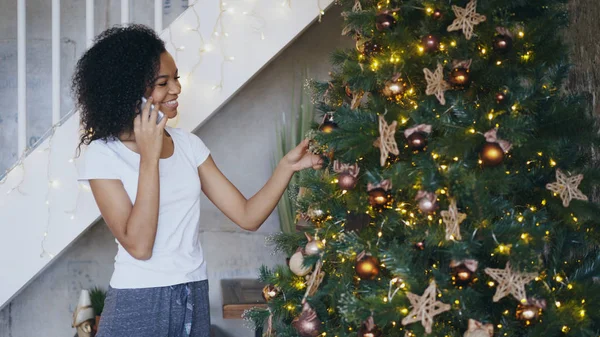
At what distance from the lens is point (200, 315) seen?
1565 millimetres

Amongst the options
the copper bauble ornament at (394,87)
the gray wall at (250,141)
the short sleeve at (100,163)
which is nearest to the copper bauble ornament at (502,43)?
the copper bauble ornament at (394,87)

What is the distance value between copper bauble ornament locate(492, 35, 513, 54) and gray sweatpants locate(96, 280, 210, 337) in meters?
0.85

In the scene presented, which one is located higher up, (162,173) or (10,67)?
(162,173)

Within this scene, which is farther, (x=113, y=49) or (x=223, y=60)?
(x=223, y=60)

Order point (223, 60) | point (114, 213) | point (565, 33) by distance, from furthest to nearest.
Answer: point (223, 60) < point (565, 33) < point (114, 213)

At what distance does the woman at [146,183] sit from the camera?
1.48 metres

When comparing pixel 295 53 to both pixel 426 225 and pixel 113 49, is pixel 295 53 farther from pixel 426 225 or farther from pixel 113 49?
pixel 426 225

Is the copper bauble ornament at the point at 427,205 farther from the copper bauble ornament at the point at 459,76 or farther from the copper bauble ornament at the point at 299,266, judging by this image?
the copper bauble ornament at the point at 299,266

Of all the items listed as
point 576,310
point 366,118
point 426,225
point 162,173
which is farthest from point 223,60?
point 576,310

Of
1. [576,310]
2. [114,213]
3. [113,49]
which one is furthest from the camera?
[113,49]

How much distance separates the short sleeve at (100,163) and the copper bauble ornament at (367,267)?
0.65m

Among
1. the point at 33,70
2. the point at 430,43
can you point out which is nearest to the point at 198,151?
the point at 430,43

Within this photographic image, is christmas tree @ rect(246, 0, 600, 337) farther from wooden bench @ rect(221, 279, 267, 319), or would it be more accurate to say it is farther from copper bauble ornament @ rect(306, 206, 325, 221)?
wooden bench @ rect(221, 279, 267, 319)

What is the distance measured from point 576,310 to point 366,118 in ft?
1.60
